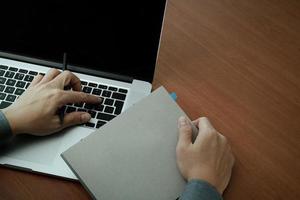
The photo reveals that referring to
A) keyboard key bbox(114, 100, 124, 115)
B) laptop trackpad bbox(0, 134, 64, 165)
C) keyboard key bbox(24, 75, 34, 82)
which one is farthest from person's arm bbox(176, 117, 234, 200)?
keyboard key bbox(24, 75, 34, 82)

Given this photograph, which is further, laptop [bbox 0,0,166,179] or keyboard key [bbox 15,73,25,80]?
keyboard key [bbox 15,73,25,80]

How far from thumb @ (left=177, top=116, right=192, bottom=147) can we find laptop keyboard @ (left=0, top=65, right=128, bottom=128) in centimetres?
15

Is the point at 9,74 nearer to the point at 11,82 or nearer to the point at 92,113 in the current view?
the point at 11,82

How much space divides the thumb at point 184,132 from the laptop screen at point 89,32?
15 centimetres

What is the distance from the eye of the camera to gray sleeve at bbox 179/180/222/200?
665 millimetres

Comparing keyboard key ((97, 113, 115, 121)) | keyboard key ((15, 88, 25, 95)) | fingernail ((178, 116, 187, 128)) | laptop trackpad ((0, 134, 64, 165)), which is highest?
fingernail ((178, 116, 187, 128))

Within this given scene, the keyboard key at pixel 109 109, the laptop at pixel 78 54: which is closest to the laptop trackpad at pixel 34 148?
the laptop at pixel 78 54

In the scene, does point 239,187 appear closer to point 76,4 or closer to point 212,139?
point 212,139

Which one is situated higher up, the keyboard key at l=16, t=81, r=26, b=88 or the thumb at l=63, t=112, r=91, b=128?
the keyboard key at l=16, t=81, r=26, b=88

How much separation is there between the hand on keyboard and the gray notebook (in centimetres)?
9

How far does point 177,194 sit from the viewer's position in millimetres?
684

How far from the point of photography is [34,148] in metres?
0.74

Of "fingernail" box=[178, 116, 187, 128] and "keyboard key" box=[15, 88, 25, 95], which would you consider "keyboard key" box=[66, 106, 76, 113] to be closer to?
"keyboard key" box=[15, 88, 25, 95]

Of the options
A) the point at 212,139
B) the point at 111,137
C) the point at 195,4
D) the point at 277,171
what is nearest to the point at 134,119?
the point at 111,137
